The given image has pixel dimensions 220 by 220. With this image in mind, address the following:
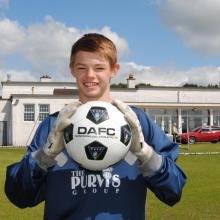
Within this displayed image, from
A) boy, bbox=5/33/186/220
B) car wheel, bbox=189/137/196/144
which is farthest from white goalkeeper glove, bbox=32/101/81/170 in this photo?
car wheel, bbox=189/137/196/144

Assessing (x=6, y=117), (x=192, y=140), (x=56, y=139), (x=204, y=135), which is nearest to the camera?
(x=56, y=139)

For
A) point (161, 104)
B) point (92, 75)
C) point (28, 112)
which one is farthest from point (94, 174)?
point (161, 104)

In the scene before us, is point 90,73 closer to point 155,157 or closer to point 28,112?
point 155,157

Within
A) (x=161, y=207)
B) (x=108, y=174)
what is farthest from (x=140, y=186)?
(x=161, y=207)

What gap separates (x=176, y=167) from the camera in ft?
10.3

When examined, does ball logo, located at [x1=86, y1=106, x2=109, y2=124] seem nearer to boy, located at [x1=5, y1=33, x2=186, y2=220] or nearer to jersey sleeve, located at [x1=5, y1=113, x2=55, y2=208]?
boy, located at [x1=5, y1=33, x2=186, y2=220]

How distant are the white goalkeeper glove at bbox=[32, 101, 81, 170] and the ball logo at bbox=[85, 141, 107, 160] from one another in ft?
0.57

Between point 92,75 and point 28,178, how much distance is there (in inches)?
31.1

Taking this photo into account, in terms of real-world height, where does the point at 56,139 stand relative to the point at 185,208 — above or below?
above

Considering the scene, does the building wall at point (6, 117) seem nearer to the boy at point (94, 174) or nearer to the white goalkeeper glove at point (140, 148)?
the boy at point (94, 174)

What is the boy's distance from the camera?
2.98 m

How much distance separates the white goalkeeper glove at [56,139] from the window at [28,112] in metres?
47.2

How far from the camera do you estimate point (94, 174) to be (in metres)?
3.07

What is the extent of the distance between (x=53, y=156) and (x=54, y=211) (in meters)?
0.43
